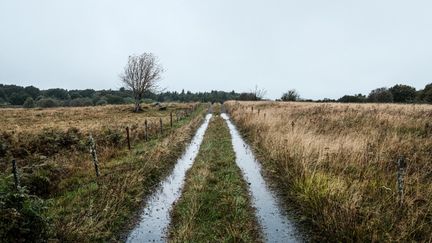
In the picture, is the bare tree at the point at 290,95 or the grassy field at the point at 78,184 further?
the bare tree at the point at 290,95

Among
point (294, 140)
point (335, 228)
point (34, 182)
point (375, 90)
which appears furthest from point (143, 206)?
point (375, 90)

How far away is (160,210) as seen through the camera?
26.8ft

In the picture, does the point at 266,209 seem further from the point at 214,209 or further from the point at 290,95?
the point at 290,95

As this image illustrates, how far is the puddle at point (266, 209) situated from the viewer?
6.57 m

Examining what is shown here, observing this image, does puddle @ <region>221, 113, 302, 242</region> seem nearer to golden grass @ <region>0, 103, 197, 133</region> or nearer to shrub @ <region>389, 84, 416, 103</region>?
golden grass @ <region>0, 103, 197, 133</region>

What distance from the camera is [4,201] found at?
5441 millimetres

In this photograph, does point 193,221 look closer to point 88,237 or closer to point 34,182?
point 88,237

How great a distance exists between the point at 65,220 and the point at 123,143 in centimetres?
1015

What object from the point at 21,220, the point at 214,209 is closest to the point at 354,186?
the point at 214,209

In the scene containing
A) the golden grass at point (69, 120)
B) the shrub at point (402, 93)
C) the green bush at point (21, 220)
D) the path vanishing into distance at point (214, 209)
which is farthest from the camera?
the shrub at point (402, 93)

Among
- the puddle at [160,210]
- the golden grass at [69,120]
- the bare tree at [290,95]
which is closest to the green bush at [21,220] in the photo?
the puddle at [160,210]

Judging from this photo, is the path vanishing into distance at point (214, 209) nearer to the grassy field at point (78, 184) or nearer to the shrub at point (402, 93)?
the grassy field at point (78, 184)

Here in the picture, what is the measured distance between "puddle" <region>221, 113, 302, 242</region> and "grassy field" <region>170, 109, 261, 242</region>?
25 cm

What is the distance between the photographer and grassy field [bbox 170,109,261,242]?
6.44 metres
